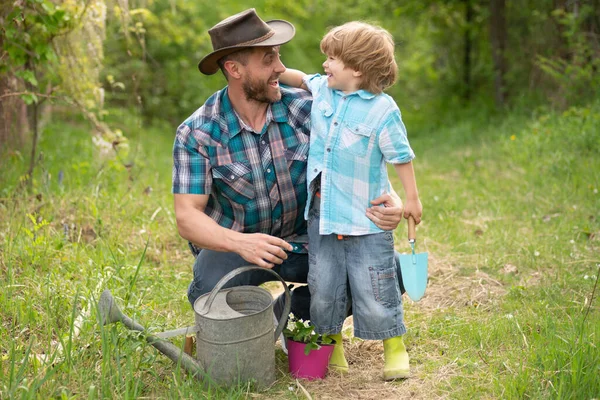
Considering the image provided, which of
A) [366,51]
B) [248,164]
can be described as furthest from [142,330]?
[366,51]

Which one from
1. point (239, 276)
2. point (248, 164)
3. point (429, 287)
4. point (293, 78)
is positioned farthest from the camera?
point (429, 287)

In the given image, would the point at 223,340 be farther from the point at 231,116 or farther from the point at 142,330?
the point at 231,116

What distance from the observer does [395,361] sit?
3104 millimetres

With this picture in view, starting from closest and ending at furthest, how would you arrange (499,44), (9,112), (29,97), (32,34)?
(29,97) → (32,34) → (9,112) → (499,44)

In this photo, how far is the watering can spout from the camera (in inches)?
110

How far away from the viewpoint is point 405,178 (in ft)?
9.91

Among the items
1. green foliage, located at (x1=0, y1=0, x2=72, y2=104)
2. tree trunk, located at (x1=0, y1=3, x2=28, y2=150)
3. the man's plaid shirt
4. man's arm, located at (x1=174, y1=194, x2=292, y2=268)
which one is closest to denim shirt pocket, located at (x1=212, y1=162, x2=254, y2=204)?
the man's plaid shirt

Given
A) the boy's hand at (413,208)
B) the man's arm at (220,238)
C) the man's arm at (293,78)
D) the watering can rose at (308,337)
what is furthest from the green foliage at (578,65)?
the man's arm at (220,238)

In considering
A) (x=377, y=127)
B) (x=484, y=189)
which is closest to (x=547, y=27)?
(x=484, y=189)

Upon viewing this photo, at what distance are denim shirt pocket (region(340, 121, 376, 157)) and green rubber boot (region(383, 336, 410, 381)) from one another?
32.9 inches

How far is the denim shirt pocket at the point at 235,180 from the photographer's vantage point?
125 inches

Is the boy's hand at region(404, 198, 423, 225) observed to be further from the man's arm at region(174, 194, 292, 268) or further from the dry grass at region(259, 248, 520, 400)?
the dry grass at region(259, 248, 520, 400)

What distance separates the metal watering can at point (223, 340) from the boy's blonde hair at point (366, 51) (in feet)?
3.05

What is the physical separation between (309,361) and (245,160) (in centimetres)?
94
